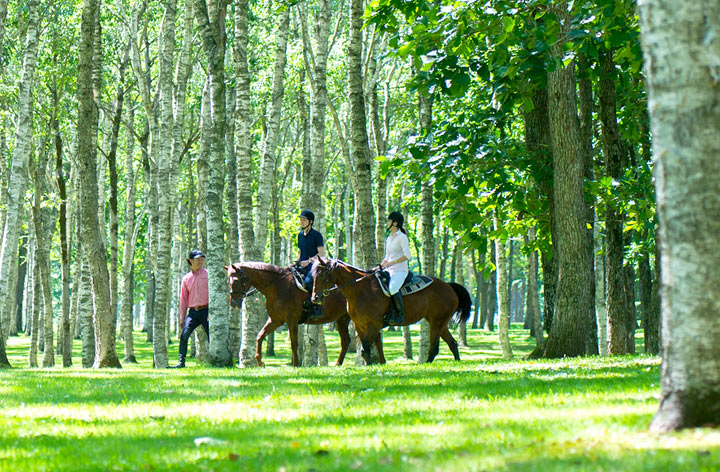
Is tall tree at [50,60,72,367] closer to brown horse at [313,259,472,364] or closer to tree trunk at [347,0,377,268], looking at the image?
tree trunk at [347,0,377,268]

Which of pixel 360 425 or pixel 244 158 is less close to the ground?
pixel 244 158

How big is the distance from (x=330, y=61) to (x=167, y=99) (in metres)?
13.5

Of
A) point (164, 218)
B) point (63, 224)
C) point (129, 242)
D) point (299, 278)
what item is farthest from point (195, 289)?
point (129, 242)

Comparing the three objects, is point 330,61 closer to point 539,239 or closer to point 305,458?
point 539,239

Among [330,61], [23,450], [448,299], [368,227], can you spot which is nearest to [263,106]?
[330,61]

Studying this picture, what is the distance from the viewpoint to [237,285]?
666 inches

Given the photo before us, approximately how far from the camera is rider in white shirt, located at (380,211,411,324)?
1577 centimetres

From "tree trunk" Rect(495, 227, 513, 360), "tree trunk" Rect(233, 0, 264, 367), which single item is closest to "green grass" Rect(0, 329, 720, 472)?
"tree trunk" Rect(233, 0, 264, 367)

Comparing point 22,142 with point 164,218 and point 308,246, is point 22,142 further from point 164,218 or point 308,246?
point 308,246

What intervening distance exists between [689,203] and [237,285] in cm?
1209

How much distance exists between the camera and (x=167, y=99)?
2550 cm

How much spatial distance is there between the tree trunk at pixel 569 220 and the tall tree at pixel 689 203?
9.31 metres

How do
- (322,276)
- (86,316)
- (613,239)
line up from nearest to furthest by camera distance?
(322,276), (613,239), (86,316)

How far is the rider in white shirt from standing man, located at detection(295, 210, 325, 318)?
1.47 metres
